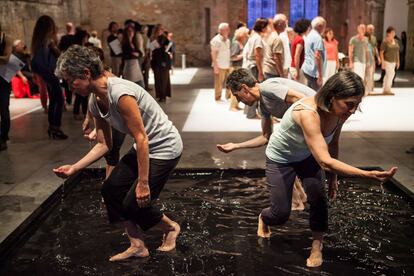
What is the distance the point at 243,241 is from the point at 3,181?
2957 millimetres

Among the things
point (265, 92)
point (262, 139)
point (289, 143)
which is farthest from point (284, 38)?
point (289, 143)

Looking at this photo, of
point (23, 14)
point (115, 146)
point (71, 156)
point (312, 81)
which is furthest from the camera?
point (23, 14)

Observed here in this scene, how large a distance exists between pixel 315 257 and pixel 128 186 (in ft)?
4.50

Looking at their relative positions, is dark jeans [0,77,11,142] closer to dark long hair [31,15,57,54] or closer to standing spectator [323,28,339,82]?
dark long hair [31,15,57,54]

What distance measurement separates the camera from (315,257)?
3479mm

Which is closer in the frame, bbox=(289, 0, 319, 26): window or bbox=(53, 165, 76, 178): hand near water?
bbox=(53, 165, 76, 178): hand near water

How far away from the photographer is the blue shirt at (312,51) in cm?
755

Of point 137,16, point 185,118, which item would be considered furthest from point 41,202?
point 137,16

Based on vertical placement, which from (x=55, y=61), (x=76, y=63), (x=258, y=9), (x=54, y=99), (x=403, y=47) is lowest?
(x=403, y=47)

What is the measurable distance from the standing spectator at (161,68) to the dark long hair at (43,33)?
4.33 metres

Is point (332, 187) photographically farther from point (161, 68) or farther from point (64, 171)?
point (161, 68)

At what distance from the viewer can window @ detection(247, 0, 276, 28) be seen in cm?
2448

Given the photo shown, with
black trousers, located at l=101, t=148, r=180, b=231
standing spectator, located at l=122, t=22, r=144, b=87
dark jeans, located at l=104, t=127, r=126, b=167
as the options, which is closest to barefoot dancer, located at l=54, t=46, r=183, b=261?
black trousers, located at l=101, t=148, r=180, b=231

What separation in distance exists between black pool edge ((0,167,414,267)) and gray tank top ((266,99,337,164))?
1926 mm
